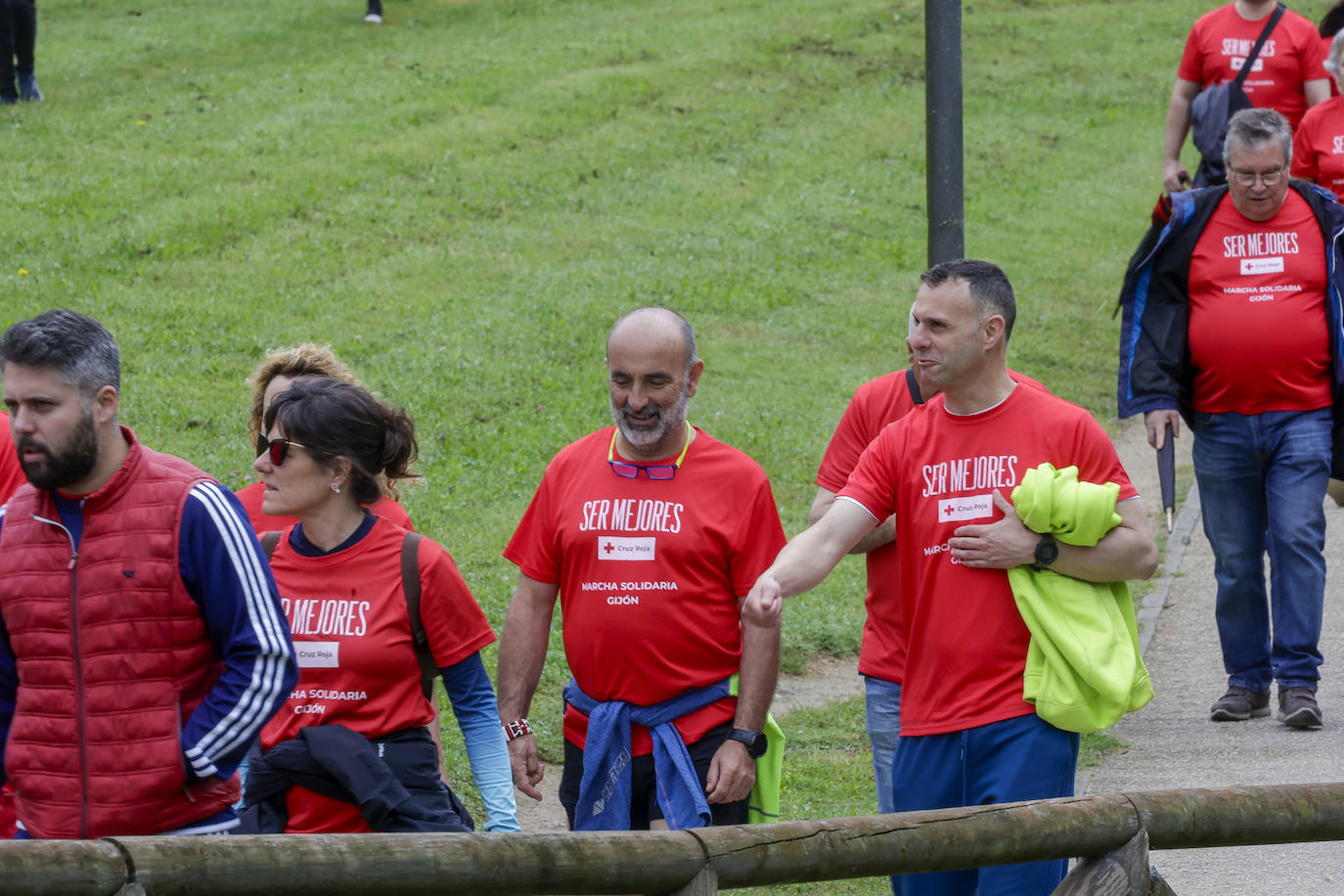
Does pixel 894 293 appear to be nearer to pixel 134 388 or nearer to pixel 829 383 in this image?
pixel 829 383

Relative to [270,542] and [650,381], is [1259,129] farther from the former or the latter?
[270,542]

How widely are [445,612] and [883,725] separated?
1.54 m

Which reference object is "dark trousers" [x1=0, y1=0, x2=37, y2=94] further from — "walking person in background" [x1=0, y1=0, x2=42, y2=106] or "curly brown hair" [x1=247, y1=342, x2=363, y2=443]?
"curly brown hair" [x1=247, y1=342, x2=363, y2=443]

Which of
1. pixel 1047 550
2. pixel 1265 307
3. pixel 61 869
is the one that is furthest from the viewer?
pixel 1265 307

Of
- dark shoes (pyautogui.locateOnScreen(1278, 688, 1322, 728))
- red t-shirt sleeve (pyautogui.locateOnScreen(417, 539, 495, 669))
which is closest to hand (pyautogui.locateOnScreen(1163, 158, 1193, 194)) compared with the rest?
dark shoes (pyautogui.locateOnScreen(1278, 688, 1322, 728))

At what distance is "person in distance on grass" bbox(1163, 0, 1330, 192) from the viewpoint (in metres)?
10.3

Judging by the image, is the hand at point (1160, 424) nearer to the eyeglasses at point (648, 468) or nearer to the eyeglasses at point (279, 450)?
the eyeglasses at point (648, 468)

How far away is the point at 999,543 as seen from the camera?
427 cm

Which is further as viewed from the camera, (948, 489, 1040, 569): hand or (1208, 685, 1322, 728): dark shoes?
(1208, 685, 1322, 728): dark shoes

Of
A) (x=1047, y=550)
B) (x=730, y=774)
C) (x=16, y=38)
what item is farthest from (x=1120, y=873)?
(x=16, y=38)

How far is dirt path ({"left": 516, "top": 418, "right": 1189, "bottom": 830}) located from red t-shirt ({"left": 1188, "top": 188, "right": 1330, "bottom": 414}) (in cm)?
247

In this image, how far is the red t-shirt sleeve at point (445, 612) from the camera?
4406mm

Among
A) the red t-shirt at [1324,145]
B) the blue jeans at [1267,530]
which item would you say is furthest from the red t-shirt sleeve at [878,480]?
the red t-shirt at [1324,145]

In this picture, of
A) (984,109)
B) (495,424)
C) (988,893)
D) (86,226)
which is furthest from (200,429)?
(984,109)
